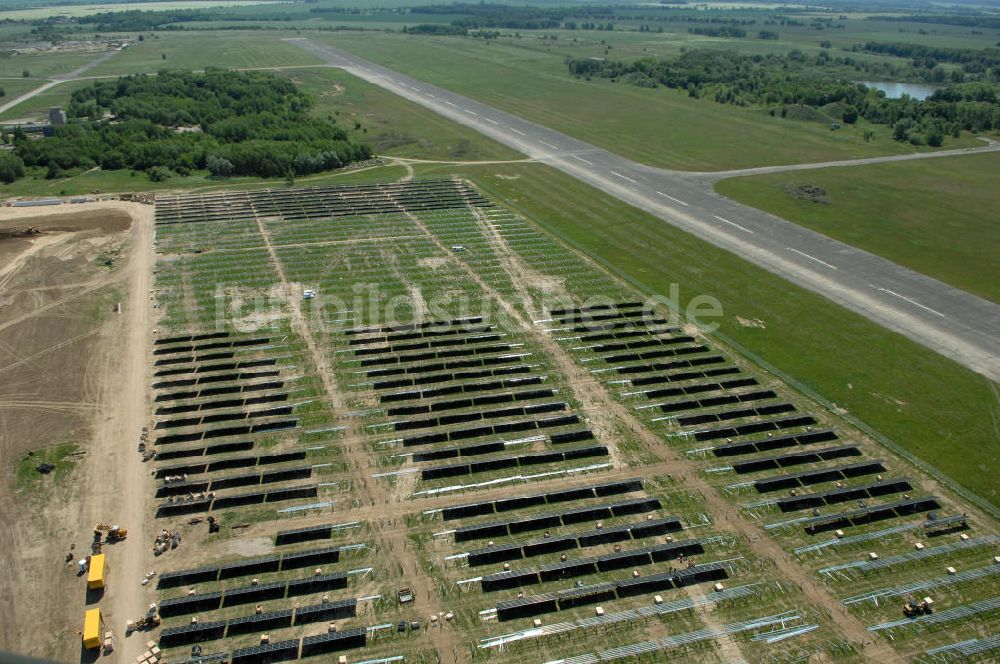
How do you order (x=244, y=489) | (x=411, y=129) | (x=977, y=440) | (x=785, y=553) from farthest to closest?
(x=411, y=129), (x=977, y=440), (x=244, y=489), (x=785, y=553)

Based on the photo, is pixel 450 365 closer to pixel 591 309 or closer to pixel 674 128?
pixel 591 309

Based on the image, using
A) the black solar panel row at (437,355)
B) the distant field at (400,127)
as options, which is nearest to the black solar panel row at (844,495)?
the black solar panel row at (437,355)

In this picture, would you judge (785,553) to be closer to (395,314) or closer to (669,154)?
(395,314)

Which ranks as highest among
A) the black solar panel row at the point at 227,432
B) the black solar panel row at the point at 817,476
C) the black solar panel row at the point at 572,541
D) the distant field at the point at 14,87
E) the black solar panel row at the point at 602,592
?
the distant field at the point at 14,87

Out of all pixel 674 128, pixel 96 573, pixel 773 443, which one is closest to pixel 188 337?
pixel 96 573

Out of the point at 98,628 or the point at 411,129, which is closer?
the point at 98,628

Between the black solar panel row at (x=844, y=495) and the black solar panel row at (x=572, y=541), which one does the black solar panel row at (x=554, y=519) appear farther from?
the black solar panel row at (x=844, y=495)

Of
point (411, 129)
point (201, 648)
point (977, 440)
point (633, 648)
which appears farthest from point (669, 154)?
point (201, 648)
